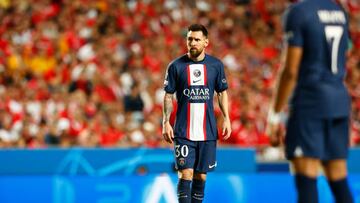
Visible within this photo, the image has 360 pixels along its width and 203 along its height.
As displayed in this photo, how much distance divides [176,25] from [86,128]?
4421 millimetres

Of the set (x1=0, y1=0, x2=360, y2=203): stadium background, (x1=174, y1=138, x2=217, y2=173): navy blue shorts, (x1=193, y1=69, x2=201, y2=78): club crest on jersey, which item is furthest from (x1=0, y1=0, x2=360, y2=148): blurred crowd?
(x1=193, y1=69, x2=201, y2=78): club crest on jersey

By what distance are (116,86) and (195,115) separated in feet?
23.7

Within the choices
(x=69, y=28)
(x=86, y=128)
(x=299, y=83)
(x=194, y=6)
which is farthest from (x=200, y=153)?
(x=194, y=6)

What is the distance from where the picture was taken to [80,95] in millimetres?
14461

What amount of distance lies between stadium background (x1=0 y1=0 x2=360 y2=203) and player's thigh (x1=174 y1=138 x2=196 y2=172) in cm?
222

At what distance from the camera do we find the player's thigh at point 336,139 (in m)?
5.29

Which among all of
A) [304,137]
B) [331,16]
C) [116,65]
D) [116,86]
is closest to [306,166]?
[304,137]

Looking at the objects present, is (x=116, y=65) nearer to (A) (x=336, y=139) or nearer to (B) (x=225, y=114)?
(B) (x=225, y=114)

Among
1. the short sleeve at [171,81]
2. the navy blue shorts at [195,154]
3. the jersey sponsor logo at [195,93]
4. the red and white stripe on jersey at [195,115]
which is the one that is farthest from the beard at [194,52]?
the navy blue shorts at [195,154]

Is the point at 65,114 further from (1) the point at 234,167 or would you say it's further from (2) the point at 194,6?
(2) the point at 194,6

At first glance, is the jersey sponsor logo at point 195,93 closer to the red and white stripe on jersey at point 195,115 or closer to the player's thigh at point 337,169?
the red and white stripe on jersey at point 195,115

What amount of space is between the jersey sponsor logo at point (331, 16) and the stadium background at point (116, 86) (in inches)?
208

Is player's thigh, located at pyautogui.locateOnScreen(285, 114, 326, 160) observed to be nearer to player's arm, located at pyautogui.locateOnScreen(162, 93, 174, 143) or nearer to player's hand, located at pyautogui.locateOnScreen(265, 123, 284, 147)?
player's hand, located at pyautogui.locateOnScreen(265, 123, 284, 147)

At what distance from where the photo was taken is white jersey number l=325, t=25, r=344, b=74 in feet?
17.3
